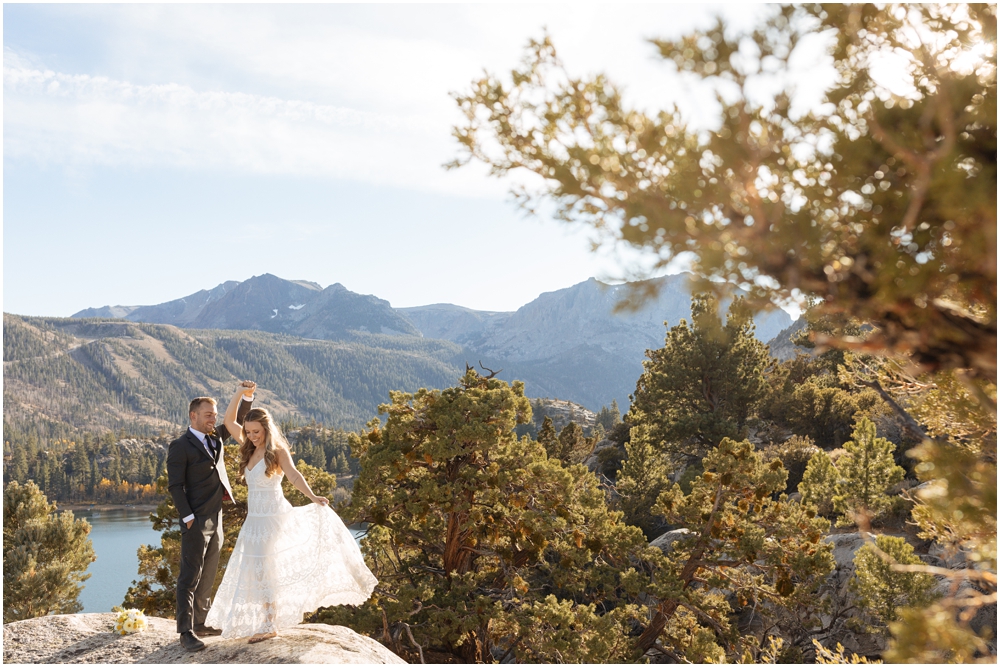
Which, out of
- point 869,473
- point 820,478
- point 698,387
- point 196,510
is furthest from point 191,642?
point 698,387

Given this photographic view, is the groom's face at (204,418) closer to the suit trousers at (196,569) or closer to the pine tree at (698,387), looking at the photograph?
the suit trousers at (196,569)

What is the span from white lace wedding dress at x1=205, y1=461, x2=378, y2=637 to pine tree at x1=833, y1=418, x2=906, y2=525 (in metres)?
9.45

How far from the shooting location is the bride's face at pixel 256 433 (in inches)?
170

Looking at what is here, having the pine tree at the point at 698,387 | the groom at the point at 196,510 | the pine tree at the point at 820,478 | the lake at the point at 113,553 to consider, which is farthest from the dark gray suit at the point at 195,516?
the lake at the point at 113,553

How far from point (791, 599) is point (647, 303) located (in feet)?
21.8

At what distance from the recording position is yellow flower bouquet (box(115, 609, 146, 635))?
4879 mm

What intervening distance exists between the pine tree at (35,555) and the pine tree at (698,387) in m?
18.2

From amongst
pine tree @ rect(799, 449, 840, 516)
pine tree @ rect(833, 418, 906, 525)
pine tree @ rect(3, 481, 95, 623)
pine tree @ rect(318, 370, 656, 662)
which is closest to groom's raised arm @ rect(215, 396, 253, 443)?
pine tree @ rect(318, 370, 656, 662)

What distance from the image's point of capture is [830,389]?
18.1m

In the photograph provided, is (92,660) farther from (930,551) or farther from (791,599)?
(930,551)

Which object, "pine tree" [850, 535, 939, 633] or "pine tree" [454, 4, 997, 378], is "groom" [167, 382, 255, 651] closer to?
"pine tree" [454, 4, 997, 378]

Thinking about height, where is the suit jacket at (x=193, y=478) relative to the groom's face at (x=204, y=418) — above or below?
below

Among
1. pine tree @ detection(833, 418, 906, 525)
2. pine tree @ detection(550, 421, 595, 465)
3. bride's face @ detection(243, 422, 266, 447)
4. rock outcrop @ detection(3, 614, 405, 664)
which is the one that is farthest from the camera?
pine tree @ detection(550, 421, 595, 465)

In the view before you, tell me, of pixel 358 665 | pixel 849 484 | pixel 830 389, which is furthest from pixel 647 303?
pixel 830 389
